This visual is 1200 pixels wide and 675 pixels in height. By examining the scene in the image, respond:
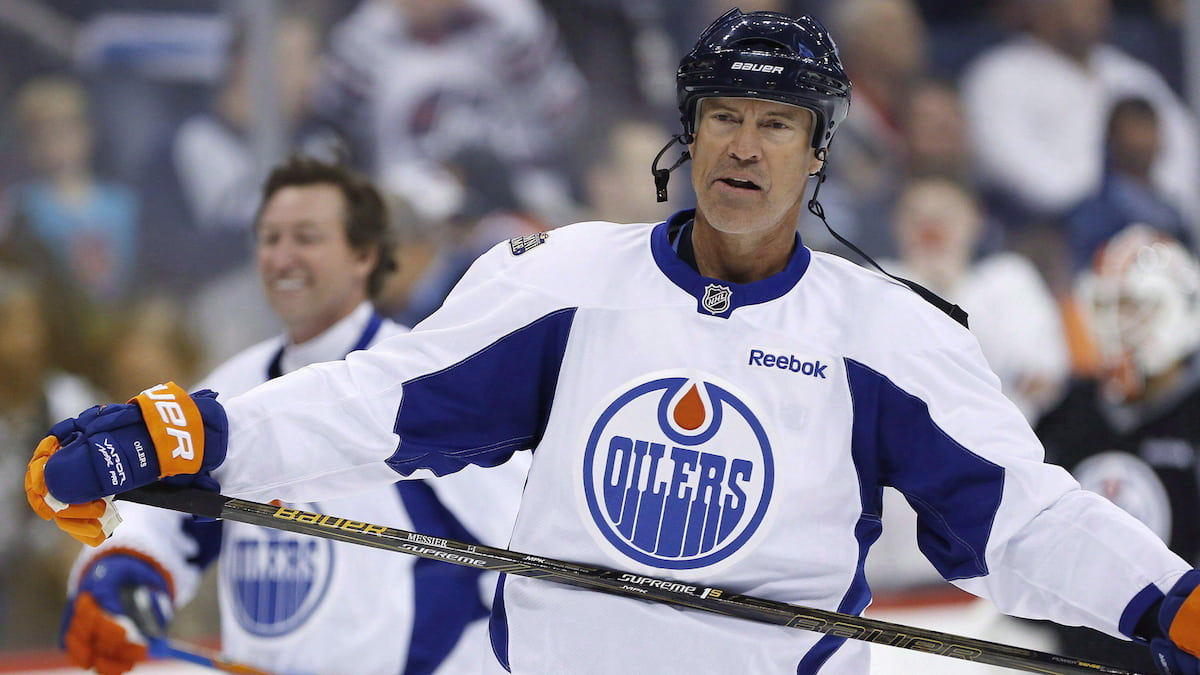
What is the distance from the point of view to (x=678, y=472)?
5.91 feet

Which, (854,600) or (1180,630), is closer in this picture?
(1180,630)

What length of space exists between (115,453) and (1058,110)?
216 inches

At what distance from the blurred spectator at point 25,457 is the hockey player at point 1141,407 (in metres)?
3.03

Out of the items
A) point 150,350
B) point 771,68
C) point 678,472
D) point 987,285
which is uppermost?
point 771,68

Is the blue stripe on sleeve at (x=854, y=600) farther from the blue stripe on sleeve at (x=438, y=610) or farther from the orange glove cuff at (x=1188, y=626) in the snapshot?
the blue stripe on sleeve at (x=438, y=610)

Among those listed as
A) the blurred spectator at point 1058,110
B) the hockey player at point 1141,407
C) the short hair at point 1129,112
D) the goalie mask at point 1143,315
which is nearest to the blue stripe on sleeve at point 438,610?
the hockey player at point 1141,407

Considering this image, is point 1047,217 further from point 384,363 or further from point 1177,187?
point 384,363

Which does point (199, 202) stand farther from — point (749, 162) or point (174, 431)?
point (749, 162)

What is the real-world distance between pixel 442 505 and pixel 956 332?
119 centimetres

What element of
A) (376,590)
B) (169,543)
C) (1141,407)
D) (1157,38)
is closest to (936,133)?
(1157,38)

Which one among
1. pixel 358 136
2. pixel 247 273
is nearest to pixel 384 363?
pixel 247 273

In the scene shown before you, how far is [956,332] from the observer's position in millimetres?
1877

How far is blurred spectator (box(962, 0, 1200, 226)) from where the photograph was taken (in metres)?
6.18

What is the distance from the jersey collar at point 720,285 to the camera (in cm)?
185
